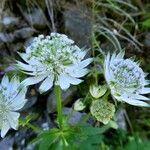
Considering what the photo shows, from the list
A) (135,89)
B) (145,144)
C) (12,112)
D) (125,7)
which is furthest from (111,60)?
(125,7)

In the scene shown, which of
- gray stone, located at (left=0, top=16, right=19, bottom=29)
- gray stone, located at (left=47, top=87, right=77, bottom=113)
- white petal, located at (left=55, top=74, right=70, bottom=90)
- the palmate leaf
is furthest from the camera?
gray stone, located at (left=0, top=16, right=19, bottom=29)

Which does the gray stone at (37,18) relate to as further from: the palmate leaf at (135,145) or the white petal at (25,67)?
the white petal at (25,67)

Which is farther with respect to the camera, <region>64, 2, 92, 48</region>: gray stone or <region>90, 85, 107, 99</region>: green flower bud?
<region>64, 2, 92, 48</region>: gray stone

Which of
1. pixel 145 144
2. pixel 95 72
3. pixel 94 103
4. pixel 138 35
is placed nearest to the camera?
pixel 94 103

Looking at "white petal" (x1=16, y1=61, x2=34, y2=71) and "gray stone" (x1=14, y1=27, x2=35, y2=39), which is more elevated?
"gray stone" (x1=14, y1=27, x2=35, y2=39)

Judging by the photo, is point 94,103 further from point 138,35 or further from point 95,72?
point 138,35

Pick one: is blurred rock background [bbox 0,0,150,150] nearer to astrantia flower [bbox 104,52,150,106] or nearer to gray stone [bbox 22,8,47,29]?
gray stone [bbox 22,8,47,29]

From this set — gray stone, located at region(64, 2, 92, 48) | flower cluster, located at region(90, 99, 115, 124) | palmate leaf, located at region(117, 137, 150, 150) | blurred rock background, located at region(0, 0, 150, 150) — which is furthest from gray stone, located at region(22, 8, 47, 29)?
flower cluster, located at region(90, 99, 115, 124)
